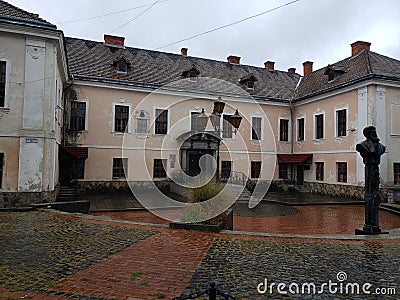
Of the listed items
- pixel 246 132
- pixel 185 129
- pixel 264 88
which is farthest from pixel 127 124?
pixel 264 88

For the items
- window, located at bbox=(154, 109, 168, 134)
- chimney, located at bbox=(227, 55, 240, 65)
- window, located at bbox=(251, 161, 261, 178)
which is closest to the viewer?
window, located at bbox=(154, 109, 168, 134)

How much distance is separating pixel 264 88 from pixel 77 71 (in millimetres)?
14321

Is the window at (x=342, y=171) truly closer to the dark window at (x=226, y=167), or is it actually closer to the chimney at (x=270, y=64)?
the dark window at (x=226, y=167)

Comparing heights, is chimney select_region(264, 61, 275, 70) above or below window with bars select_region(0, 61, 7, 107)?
above

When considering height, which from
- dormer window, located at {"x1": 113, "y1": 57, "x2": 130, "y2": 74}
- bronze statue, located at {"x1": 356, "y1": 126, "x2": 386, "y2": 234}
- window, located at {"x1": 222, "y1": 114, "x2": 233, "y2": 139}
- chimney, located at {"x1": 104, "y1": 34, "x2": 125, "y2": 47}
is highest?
chimney, located at {"x1": 104, "y1": 34, "x2": 125, "y2": 47}

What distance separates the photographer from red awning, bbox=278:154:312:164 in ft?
81.7

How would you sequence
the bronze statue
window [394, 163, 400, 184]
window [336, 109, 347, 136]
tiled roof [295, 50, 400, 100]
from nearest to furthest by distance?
the bronze statue → window [394, 163, 400, 184] → tiled roof [295, 50, 400, 100] → window [336, 109, 347, 136]

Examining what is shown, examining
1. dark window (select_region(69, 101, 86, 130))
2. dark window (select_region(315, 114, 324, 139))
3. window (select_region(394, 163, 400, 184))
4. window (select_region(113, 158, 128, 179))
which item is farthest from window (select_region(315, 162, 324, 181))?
dark window (select_region(69, 101, 86, 130))

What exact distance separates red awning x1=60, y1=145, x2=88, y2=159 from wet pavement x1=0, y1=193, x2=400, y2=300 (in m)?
9.52

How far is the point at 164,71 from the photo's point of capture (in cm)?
2516

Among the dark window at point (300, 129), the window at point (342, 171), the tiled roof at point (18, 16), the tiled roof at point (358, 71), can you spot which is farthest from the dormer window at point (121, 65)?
the window at point (342, 171)

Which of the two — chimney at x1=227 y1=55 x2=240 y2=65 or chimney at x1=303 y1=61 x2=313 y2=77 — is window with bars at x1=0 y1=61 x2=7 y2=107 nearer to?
chimney at x1=227 y1=55 x2=240 y2=65

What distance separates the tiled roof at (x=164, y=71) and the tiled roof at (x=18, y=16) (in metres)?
7.05

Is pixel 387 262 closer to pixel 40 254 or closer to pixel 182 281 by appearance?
pixel 182 281
